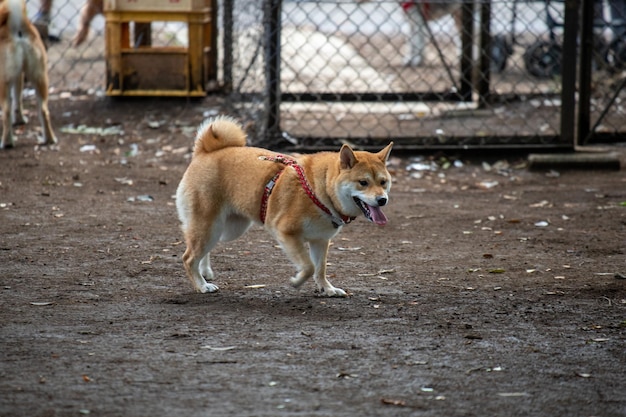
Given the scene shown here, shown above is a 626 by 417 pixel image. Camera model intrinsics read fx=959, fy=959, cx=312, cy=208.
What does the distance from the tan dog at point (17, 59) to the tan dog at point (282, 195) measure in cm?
389

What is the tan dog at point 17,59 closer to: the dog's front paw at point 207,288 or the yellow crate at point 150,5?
the yellow crate at point 150,5

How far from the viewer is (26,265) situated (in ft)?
15.9

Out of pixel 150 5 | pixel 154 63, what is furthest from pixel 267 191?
pixel 154 63

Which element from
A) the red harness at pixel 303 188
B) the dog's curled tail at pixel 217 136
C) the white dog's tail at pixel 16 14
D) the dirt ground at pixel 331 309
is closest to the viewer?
the dirt ground at pixel 331 309

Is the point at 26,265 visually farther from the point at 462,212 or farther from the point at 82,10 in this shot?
the point at 82,10

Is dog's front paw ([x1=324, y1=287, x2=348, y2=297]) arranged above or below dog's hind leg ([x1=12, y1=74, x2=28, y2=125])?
Result: below

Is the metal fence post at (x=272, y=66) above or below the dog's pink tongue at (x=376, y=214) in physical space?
above

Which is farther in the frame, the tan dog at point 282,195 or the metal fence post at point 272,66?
the metal fence post at point 272,66

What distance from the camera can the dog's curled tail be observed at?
4598mm

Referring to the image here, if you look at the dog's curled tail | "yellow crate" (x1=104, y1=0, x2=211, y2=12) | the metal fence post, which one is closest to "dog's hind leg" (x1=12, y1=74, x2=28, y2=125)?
"yellow crate" (x1=104, y1=0, x2=211, y2=12)

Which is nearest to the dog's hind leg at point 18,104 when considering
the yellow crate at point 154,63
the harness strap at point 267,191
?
the yellow crate at point 154,63

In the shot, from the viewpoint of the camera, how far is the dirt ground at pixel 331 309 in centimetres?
311

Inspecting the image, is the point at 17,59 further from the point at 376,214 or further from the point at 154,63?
the point at 376,214

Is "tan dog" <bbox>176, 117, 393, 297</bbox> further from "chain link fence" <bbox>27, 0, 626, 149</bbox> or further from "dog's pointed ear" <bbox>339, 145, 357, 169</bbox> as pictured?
Result: "chain link fence" <bbox>27, 0, 626, 149</bbox>
